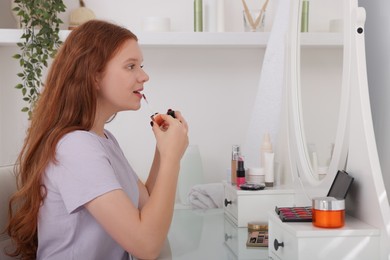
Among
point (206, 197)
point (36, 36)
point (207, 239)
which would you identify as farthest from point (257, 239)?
point (36, 36)

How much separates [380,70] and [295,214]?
381 mm

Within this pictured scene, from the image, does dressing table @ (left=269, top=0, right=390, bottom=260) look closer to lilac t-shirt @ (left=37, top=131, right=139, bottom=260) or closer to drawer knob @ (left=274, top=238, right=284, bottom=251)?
drawer knob @ (left=274, top=238, right=284, bottom=251)

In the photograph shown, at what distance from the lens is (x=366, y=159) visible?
1.13 m

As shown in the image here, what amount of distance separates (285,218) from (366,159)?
204mm

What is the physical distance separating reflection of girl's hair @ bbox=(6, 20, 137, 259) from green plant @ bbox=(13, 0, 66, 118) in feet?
3.27

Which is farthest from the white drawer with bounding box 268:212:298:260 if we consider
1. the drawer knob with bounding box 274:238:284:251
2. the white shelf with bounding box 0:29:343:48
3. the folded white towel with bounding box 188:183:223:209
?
the white shelf with bounding box 0:29:343:48

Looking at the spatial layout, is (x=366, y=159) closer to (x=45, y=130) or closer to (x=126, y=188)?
(x=126, y=188)

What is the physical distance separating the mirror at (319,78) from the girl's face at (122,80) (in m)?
0.44

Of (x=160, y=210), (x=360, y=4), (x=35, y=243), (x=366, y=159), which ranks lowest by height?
(x=35, y=243)

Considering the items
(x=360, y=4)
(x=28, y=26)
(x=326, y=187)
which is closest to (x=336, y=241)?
(x=326, y=187)

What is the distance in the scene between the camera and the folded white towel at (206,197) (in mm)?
2133

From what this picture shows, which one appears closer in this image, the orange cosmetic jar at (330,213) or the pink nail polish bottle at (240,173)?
the orange cosmetic jar at (330,213)

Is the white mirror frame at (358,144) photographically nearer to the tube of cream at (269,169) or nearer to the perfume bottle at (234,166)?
the tube of cream at (269,169)

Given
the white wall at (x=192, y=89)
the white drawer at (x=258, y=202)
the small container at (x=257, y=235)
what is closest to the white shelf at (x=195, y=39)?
the white wall at (x=192, y=89)
